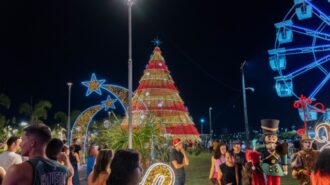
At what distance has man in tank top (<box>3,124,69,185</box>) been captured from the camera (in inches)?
130

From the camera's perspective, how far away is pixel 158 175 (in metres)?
6.05

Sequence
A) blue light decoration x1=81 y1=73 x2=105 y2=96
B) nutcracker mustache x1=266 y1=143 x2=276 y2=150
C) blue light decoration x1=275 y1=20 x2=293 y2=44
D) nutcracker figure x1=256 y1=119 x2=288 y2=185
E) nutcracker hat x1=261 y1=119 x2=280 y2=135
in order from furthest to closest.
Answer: blue light decoration x1=275 y1=20 x2=293 y2=44, blue light decoration x1=81 y1=73 x2=105 y2=96, nutcracker hat x1=261 y1=119 x2=280 y2=135, nutcracker mustache x1=266 y1=143 x2=276 y2=150, nutcracker figure x1=256 y1=119 x2=288 y2=185

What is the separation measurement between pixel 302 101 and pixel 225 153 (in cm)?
755

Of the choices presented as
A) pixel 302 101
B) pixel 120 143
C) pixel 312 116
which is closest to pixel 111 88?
pixel 120 143

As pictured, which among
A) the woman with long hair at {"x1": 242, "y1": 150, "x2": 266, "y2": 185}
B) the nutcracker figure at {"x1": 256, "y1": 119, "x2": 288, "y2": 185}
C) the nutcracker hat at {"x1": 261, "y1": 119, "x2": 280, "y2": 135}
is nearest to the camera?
the woman with long hair at {"x1": 242, "y1": 150, "x2": 266, "y2": 185}

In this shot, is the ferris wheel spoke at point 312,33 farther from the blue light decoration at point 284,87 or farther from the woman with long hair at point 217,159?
the woman with long hair at point 217,159

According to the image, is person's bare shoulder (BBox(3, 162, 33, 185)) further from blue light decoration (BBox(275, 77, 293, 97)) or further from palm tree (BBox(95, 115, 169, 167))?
blue light decoration (BBox(275, 77, 293, 97))

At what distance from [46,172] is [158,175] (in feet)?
9.11

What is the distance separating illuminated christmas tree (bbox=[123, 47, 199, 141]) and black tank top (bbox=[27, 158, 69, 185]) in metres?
27.1

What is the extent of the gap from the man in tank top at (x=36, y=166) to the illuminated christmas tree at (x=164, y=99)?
2718cm

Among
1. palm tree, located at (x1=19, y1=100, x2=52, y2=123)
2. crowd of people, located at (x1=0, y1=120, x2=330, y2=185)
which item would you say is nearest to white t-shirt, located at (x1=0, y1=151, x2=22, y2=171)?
crowd of people, located at (x1=0, y1=120, x2=330, y2=185)

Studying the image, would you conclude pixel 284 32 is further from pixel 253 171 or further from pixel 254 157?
pixel 253 171

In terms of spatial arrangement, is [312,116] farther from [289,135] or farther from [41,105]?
[289,135]

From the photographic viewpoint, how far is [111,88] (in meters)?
18.5
